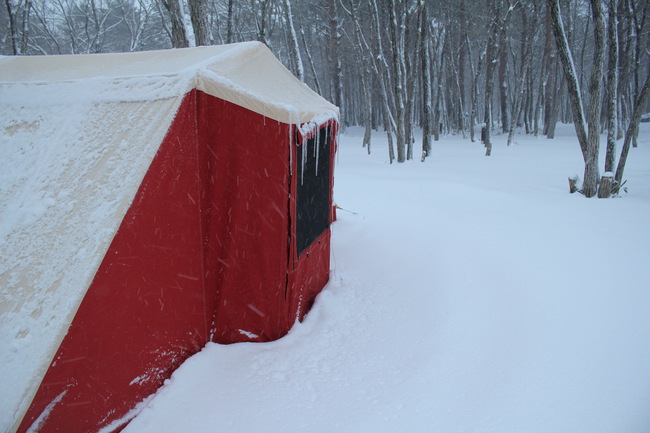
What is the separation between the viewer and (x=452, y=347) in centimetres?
253

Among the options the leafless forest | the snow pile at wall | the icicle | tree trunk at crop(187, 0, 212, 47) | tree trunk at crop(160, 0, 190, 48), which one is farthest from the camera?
the leafless forest

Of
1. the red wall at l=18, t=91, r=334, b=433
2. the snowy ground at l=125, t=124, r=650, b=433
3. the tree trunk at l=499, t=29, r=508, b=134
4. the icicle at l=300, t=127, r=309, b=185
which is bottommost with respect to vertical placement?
the snowy ground at l=125, t=124, r=650, b=433

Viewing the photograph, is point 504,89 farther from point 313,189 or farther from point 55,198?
point 55,198

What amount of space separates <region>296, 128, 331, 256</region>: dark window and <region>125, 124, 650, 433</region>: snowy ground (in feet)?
2.13

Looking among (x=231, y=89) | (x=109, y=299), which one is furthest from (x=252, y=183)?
(x=109, y=299)

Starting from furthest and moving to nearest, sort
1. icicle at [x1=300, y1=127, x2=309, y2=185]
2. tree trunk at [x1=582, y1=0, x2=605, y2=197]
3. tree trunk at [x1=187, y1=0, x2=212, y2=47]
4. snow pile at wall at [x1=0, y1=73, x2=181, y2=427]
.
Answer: tree trunk at [x1=582, y1=0, x2=605, y2=197] < tree trunk at [x1=187, y1=0, x2=212, y2=47] < icicle at [x1=300, y1=127, x2=309, y2=185] < snow pile at wall at [x1=0, y1=73, x2=181, y2=427]

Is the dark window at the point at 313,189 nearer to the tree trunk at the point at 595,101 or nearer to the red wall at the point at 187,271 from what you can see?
the red wall at the point at 187,271

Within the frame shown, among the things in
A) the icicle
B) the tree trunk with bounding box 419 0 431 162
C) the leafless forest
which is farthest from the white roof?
the tree trunk with bounding box 419 0 431 162

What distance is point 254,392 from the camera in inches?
84.4

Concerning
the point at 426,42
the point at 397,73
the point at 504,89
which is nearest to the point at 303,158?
the point at 397,73

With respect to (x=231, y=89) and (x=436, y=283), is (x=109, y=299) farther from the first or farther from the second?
(x=436, y=283)

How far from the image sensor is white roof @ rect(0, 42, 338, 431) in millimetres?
1699

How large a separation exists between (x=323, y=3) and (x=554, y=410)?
2288 cm

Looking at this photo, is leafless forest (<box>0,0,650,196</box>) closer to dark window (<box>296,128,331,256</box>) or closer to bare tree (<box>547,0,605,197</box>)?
bare tree (<box>547,0,605,197</box>)
